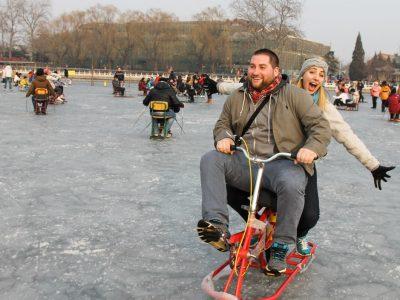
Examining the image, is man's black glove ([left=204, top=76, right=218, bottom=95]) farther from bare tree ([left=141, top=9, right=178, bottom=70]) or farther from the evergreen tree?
the evergreen tree

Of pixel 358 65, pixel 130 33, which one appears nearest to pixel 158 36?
pixel 130 33

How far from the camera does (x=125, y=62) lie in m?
74.9

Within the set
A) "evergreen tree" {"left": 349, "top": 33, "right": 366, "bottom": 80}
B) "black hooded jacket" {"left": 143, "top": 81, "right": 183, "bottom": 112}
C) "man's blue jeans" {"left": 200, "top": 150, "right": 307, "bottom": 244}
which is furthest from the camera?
"evergreen tree" {"left": 349, "top": 33, "right": 366, "bottom": 80}

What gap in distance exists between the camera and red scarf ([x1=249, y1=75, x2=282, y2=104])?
10.4ft

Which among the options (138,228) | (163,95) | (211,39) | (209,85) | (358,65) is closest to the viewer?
(138,228)

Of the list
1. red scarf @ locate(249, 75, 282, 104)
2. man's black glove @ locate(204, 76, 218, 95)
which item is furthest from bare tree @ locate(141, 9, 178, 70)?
red scarf @ locate(249, 75, 282, 104)

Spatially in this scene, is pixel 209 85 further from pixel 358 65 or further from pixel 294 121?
pixel 358 65

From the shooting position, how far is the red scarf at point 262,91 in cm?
316

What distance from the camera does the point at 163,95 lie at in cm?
1062

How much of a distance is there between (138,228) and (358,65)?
103408 millimetres

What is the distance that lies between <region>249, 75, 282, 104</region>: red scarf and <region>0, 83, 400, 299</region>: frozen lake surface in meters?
1.21

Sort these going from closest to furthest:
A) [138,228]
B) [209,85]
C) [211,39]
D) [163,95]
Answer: [138,228] → [163,95] → [209,85] → [211,39]

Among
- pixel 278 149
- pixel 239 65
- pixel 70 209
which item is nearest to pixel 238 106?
pixel 278 149

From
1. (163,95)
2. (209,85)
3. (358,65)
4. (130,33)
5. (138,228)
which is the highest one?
(130,33)
